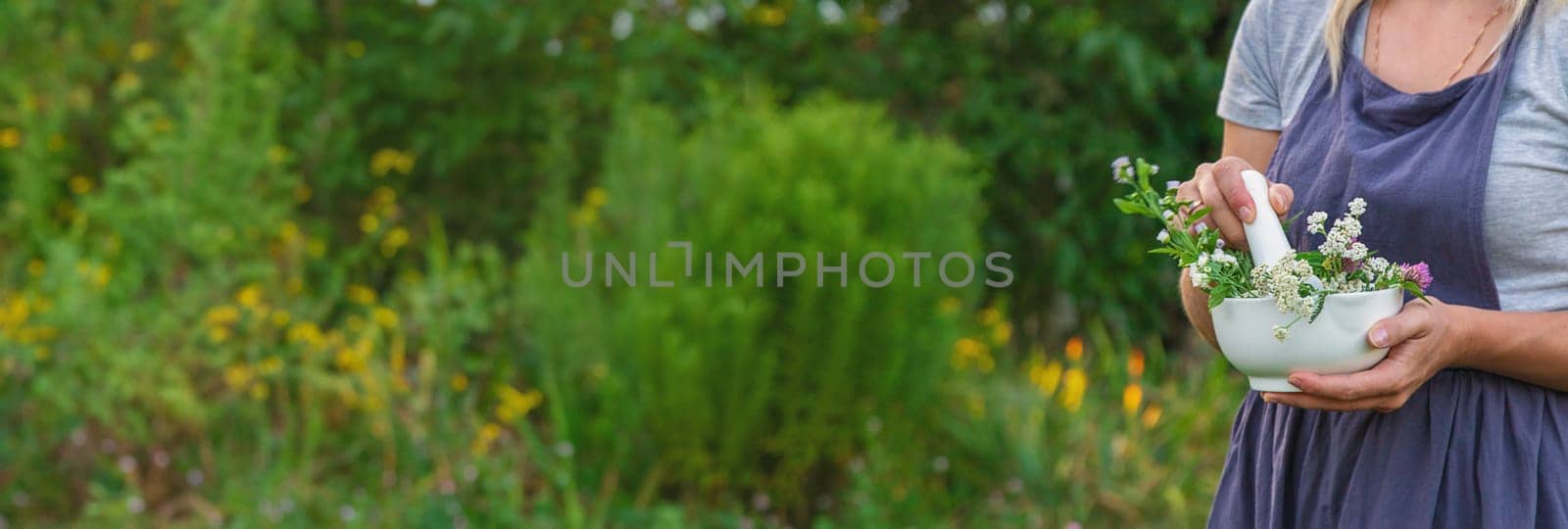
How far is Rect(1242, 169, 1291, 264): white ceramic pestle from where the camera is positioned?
4.04 feet

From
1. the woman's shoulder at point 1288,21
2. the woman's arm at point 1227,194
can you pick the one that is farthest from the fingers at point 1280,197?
the woman's shoulder at point 1288,21

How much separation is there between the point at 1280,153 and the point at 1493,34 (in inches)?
8.6

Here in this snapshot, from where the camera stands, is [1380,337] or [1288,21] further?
[1288,21]

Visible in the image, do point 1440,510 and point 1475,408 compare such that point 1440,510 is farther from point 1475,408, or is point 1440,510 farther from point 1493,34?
point 1493,34

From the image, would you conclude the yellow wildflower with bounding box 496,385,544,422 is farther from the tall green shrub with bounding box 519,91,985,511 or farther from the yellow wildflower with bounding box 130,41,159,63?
the yellow wildflower with bounding box 130,41,159,63

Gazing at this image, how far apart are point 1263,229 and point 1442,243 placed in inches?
6.5

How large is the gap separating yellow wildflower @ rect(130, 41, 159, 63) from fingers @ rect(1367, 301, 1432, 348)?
14.1 feet

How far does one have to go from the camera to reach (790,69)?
181 inches

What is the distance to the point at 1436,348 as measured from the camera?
120 centimetres

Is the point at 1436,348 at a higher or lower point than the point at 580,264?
higher

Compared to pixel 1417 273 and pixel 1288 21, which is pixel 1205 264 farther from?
pixel 1288 21

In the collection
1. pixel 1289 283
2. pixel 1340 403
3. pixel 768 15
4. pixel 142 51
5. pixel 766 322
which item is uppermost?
pixel 768 15

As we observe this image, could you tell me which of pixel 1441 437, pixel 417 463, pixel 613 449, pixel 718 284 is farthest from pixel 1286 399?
pixel 417 463

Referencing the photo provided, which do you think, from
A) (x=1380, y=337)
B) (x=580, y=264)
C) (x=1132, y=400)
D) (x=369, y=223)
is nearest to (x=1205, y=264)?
(x=1380, y=337)
